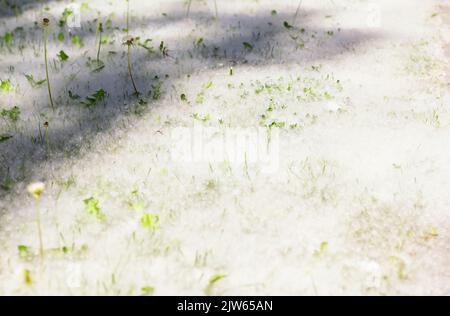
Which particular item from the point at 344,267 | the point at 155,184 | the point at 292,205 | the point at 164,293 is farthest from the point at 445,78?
the point at 164,293

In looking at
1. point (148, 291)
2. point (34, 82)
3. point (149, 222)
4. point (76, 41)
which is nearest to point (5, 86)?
point (34, 82)

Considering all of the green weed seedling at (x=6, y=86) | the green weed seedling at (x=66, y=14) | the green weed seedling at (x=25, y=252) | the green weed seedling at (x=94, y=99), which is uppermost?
the green weed seedling at (x=66, y=14)

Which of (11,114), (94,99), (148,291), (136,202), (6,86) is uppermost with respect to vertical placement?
(6,86)

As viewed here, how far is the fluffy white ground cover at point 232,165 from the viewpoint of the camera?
97.2 inches

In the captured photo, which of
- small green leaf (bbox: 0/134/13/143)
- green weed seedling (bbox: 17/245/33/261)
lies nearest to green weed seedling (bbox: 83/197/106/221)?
green weed seedling (bbox: 17/245/33/261)

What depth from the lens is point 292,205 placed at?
293 centimetres

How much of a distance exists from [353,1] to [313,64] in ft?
7.77

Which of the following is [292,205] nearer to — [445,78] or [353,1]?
[445,78]

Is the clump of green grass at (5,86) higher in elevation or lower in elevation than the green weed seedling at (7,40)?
lower

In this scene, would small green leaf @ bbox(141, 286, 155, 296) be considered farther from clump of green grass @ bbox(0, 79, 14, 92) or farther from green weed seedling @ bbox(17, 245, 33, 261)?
clump of green grass @ bbox(0, 79, 14, 92)

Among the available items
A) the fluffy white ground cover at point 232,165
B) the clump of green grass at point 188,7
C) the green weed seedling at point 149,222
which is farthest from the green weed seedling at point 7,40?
the green weed seedling at point 149,222

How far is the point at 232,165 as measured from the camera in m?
3.33

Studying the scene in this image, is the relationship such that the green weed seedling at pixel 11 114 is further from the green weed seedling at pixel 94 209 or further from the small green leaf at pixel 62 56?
the green weed seedling at pixel 94 209

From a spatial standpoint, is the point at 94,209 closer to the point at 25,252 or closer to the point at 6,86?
the point at 25,252
